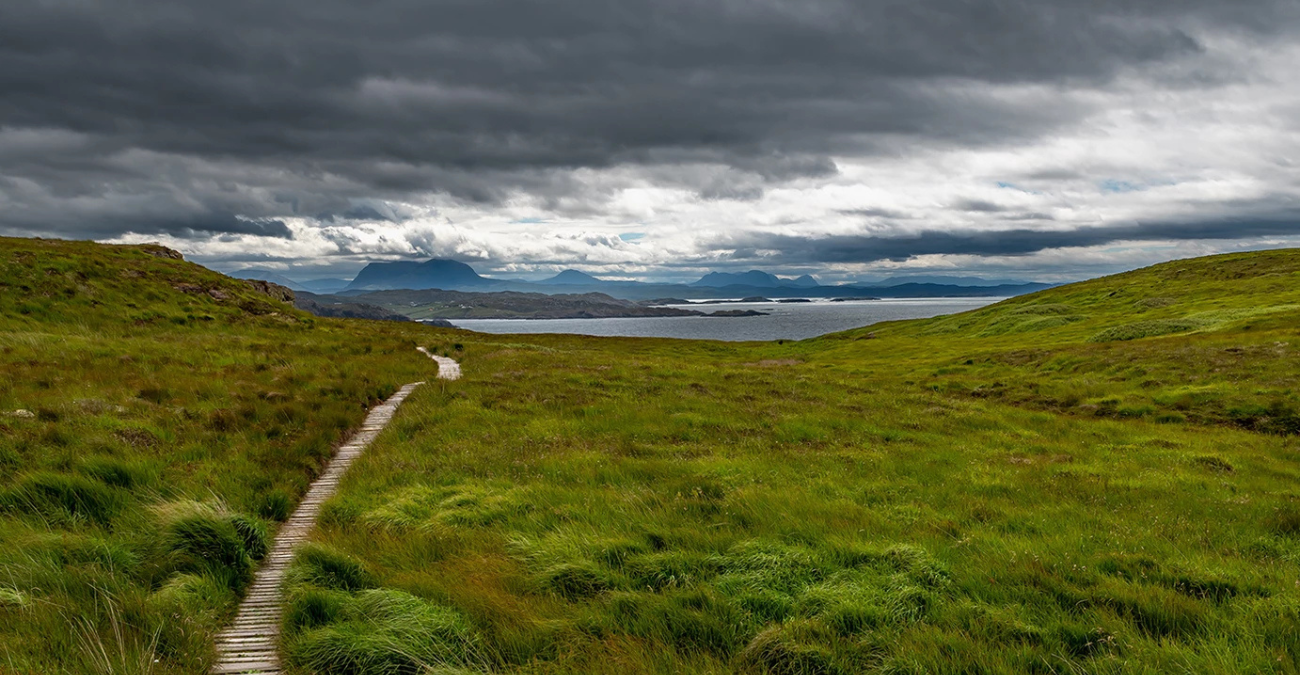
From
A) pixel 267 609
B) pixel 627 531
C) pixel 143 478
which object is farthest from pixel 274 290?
pixel 627 531

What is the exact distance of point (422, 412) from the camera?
18.5 metres

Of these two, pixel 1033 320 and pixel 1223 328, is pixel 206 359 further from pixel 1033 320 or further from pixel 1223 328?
pixel 1033 320

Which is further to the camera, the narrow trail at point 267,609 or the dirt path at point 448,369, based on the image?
the dirt path at point 448,369

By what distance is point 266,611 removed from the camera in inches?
275

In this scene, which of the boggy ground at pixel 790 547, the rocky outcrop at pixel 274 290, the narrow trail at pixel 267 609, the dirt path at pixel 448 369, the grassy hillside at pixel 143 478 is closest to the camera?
the grassy hillside at pixel 143 478

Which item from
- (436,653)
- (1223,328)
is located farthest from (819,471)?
(1223,328)

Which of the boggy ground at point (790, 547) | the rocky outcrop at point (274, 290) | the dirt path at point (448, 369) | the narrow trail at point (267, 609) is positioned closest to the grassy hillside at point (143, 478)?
the narrow trail at point (267, 609)

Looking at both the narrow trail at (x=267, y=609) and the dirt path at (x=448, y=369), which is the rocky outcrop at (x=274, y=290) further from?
the narrow trail at (x=267, y=609)

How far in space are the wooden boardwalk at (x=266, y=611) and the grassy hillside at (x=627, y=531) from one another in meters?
0.23

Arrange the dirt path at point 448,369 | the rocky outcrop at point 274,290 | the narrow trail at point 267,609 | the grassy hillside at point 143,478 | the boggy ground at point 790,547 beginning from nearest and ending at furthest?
1. the grassy hillside at point 143,478
2. the narrow trail at point 267,609
3. the boggy ground at point 790,547
4. the dirt path at point 448,369
5. the rocky outcrop at point 274,290

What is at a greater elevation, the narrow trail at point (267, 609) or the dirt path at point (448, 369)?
the narrow trail at point (267, 609)

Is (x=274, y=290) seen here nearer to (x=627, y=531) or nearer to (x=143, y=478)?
(x=143, y=478)

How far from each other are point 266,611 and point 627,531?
15.4 ft

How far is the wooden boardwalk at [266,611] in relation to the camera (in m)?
5.92
